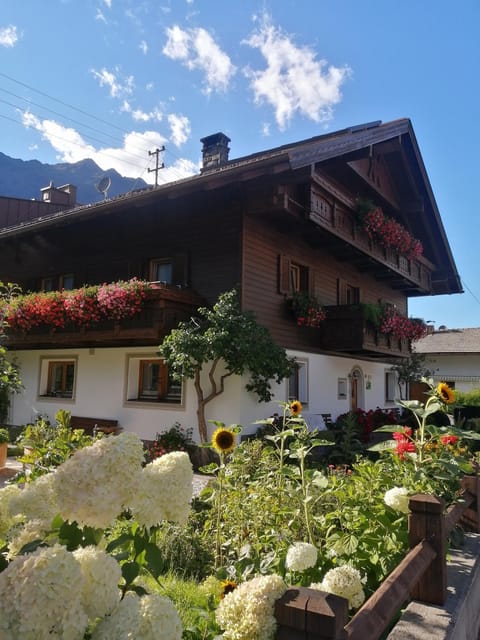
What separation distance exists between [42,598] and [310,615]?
73cm

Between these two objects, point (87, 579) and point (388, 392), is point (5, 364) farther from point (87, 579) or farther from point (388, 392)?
point (388, 392)

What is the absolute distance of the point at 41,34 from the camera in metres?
9.24

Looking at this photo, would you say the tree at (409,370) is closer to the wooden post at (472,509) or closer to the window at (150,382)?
the window at (150,382)

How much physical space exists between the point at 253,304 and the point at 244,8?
18.2ft

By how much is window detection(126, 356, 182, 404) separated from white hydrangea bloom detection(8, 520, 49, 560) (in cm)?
977

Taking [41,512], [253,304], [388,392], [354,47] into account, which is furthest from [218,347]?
[388,392]

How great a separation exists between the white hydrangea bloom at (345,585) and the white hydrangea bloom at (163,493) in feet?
2.97

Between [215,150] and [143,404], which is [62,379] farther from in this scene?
[215,150]

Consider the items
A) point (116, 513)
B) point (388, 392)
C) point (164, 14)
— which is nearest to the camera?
point (116, 513)

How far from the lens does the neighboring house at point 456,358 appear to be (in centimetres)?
3043

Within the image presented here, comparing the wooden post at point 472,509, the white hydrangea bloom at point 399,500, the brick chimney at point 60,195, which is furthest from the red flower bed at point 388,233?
the brick chimney at point 60,195

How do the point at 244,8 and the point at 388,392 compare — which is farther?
the point at 388,392

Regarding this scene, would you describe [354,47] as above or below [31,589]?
above

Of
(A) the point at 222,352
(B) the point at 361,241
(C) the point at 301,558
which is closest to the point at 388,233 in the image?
(B) the point at 361,241
